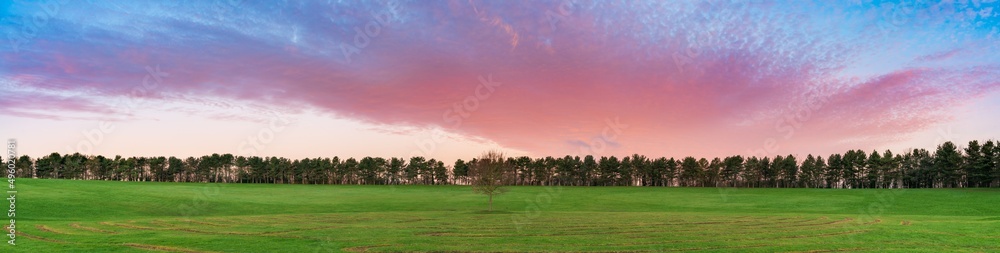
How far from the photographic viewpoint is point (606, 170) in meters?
163

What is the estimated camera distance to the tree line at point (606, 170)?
124 m

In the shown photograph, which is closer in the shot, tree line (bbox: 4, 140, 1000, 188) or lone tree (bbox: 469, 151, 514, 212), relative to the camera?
lone tree (bbox: 469, 151, 514, 212)

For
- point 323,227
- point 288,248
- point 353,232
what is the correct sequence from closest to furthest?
point 288,248 → point 353,232 → point 323,227

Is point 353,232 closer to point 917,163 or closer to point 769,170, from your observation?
point 769,170

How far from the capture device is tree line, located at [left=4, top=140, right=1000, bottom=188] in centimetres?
12402

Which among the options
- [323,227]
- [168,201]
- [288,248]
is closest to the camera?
[288,248]

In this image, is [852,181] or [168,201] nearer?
[168,201]

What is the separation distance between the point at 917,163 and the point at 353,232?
158290mm

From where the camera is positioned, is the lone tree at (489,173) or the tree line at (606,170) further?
the tree line at (606,170)

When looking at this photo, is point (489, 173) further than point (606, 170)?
No

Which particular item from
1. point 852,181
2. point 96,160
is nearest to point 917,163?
point 852,181

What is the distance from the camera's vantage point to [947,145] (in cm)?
12212

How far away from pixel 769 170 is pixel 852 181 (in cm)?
2028

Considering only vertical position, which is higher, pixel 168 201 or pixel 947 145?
pixel 947 145
